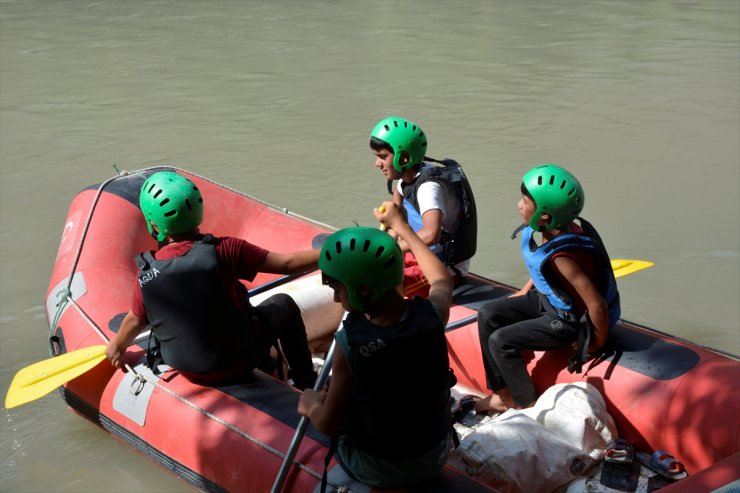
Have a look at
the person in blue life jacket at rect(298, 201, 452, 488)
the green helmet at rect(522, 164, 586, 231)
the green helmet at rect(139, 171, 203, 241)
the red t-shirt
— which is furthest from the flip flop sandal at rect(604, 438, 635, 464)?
the green helmet at rect(139, 171, 203, 241)

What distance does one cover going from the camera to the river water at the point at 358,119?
6.38 m

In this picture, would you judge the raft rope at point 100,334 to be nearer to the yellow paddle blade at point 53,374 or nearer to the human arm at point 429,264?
the yellow paddle blade at point 53,374

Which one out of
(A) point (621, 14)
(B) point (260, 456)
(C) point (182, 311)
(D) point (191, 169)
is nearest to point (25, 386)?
(C) point (182, 311)

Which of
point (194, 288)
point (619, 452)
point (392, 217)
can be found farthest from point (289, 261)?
point (619, 452)

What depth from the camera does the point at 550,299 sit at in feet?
12.6

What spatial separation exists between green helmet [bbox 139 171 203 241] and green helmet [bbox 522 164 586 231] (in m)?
1.30

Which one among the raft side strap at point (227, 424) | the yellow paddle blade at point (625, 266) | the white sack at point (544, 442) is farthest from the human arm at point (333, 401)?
the yellow paddle blade at point (625, 266)

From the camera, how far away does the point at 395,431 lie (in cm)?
284

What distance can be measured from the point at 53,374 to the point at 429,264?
200cm

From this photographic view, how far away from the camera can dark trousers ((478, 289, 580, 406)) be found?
3.86m

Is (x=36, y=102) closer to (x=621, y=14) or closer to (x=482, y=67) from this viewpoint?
(x=482, y=67)

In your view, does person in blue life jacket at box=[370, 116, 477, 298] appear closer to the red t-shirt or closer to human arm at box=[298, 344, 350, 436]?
the red t-shirt

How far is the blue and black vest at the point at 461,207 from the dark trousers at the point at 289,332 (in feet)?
2.45

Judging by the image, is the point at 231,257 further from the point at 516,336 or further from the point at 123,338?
the point at 516,336
